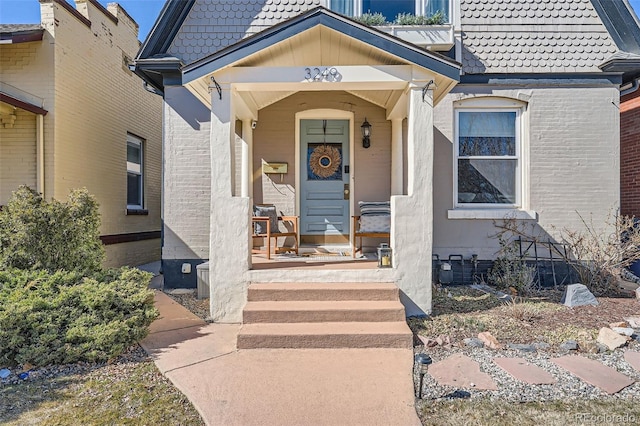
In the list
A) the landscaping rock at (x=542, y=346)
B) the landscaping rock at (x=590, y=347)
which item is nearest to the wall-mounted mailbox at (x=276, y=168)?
the landscaping rock at (x=542, y=346)

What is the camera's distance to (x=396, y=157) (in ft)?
20.7

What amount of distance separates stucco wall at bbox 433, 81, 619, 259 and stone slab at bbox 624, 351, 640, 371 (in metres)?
2.67

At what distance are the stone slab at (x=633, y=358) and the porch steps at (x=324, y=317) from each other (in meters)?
1.96

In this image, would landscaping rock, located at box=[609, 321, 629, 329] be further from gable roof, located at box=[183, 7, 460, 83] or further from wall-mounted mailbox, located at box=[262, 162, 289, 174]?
wall-mounted mailbox, located at box=[262, 162, 289, 174]

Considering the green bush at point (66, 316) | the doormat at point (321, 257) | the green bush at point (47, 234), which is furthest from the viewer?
the doormat at point (321, 257)

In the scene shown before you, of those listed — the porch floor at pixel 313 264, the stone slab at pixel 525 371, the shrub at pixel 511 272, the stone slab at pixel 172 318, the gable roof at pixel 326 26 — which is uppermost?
the gable roof at pixel 326 26

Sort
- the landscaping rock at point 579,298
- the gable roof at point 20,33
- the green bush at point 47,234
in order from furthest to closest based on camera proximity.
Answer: the gable roof at point 20,33 < the landscaping rock at point 579,298 < the green bush at point 47,234

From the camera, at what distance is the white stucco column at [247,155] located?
614 centimetres

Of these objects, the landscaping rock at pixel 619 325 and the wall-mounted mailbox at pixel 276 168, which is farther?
the wall-mounted mailbox at pixel 276 168

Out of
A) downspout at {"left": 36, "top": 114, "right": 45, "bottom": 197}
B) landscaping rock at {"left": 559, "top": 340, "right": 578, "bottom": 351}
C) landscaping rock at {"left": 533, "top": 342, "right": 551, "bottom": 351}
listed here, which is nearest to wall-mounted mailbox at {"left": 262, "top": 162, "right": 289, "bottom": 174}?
downspout at {"left": 36, "top": 114, "right": 45, "bottom": 197}

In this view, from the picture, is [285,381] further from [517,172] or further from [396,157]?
[517,172]

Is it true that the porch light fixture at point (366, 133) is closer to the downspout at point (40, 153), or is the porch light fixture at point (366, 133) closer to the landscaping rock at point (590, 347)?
the landscaping rock at point (590, 347)

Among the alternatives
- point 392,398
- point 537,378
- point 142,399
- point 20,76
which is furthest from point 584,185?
point 20,76

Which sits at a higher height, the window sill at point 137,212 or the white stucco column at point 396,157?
the white stucco column at point 396,157
